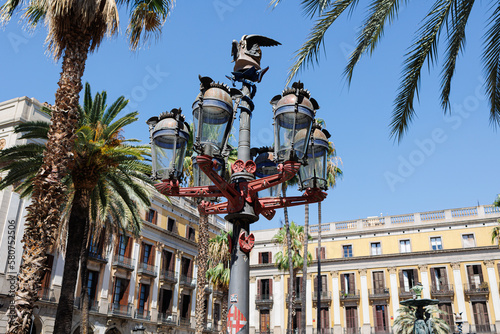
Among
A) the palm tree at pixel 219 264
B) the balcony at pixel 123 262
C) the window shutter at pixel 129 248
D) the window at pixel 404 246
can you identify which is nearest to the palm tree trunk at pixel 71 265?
the palm tree at pixel 219 264

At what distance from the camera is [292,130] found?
16.9 ft

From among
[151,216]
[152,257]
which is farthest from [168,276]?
[151,216]

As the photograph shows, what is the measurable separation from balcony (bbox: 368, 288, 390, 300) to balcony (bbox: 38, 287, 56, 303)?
27.7 meters

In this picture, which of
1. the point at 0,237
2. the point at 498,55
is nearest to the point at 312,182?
the point at 498,55

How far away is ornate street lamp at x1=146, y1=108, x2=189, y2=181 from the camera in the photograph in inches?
227

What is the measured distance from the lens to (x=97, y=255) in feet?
102

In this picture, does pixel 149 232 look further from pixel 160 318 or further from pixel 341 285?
pixel 341 285

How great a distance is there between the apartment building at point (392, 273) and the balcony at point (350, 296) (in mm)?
93

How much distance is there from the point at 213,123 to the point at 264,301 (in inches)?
1681

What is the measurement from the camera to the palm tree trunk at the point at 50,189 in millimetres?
9469

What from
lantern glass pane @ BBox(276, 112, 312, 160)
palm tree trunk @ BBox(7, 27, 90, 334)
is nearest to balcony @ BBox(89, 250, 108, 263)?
palm tree trunk @ BBox(7, 27, 90, 334)

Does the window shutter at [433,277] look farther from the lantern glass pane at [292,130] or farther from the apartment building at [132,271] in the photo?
the lantern glass pane at [292,130]

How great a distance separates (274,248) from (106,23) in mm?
38372

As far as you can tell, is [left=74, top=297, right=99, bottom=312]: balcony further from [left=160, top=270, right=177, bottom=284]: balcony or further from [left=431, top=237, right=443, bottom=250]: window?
[left=431, top=237, right=443, bottom=250]: window
